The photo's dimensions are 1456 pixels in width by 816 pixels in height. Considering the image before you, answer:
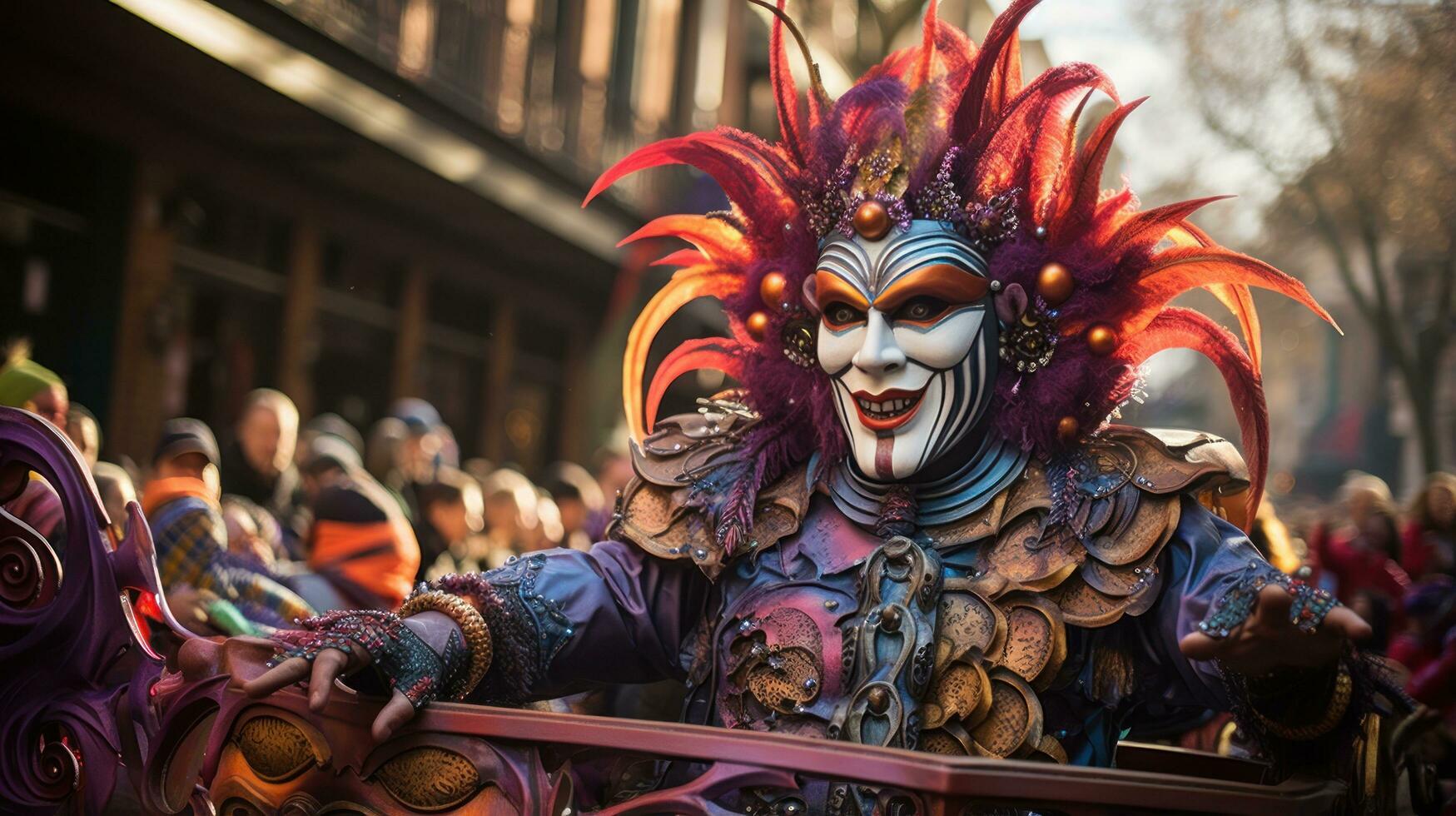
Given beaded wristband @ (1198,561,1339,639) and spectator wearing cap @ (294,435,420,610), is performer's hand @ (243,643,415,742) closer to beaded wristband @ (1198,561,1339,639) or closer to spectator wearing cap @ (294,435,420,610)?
beaded wristband @ (1198,561,1339,639)

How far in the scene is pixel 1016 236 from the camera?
123 inches

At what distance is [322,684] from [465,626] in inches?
15.7

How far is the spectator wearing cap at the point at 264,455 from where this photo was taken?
5.74 metres

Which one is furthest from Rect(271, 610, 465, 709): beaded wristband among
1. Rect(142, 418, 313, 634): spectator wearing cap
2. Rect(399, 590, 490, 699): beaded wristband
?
Rect(142, 418, 313, 634): spectator wearing cap

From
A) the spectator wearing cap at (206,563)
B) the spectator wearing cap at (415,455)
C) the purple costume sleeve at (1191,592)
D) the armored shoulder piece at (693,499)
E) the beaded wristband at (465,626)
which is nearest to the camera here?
the purple costume sleeve at (1191,592)

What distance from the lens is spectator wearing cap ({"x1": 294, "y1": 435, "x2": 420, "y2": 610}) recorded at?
175 inches

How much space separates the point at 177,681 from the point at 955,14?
37.9 feet

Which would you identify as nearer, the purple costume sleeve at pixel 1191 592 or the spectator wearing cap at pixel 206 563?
the purple costume sleeve at pixel 1191 592

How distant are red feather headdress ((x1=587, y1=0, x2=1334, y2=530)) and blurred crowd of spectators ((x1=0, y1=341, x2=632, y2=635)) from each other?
1212mm

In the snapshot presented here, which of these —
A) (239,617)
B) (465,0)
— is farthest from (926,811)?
(465,0)

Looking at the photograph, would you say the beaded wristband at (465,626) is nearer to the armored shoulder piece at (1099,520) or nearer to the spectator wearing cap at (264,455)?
the armored shoulder piece at (1099,520)

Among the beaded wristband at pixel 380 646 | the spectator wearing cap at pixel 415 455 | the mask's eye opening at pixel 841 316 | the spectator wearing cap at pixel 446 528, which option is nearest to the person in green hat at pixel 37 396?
the beaded wristband at pixel 380 646

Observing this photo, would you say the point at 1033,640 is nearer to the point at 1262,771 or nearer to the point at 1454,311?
the point at 1262,771

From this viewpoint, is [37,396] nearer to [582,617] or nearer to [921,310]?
[582,617]
